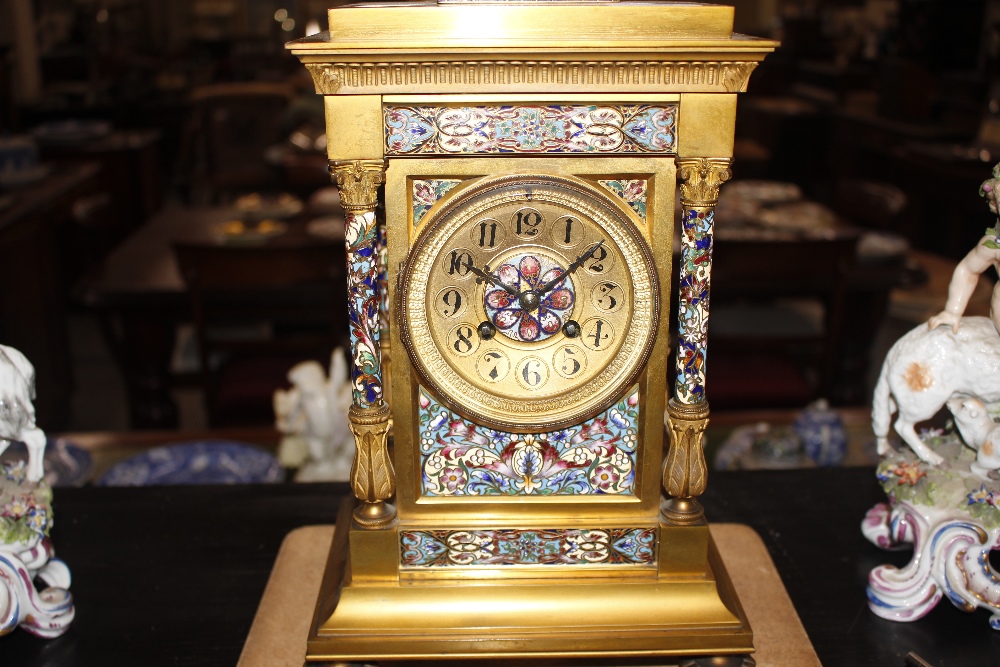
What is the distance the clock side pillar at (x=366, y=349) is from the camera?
40.7 inches

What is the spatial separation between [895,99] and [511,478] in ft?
18.1

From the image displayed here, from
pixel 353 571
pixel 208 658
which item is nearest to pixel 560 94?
pixel 353 571

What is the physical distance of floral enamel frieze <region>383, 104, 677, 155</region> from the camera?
3.43 ft

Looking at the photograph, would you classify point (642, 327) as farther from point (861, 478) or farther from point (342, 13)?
point (861, 478)

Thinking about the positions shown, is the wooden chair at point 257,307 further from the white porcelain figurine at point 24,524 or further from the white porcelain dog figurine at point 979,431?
the white porcelain dog figurine at point 979,431

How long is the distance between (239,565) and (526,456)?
0.48 meters

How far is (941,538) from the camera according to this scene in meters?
1.20

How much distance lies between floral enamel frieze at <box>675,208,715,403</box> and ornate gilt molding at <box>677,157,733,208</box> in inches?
0.5

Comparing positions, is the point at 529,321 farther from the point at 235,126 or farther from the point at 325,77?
the point at 235,126

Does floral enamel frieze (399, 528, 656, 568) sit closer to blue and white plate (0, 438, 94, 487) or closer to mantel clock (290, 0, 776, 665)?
mantel clock (290, 0, 776, 665)

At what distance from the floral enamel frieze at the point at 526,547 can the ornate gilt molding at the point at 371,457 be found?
66mm

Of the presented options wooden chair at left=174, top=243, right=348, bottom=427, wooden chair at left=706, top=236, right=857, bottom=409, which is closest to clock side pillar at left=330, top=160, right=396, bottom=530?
wooden chair at left=174, top=243, right=348, bottom=427

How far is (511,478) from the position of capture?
1.17 metres

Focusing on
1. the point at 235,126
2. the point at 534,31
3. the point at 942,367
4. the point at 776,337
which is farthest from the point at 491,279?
the point at 235,126
